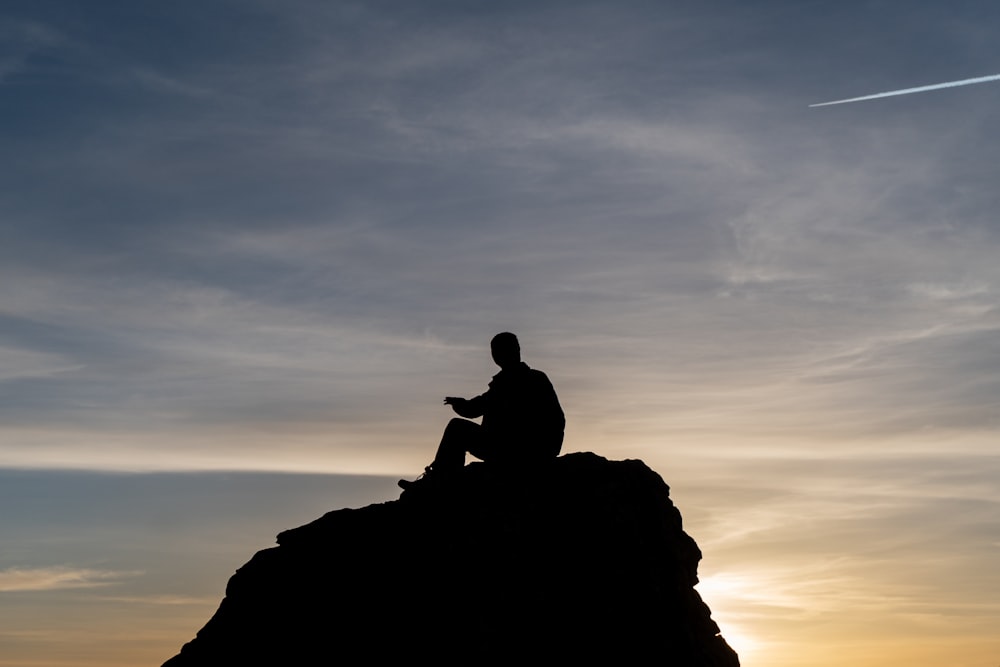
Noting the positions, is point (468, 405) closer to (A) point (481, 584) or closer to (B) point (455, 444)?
(B) point (455, 444)

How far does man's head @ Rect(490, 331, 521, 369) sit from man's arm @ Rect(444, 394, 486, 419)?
820mm

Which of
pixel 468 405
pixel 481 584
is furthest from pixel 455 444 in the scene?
pixel 481 584

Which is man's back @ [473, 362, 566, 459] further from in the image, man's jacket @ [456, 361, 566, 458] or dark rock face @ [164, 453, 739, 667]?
dark rock face @ [164, 453, 739, 667]

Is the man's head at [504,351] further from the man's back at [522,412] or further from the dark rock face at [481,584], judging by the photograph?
the dark rock face at [481,584]

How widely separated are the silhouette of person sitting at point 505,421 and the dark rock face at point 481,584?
391 mm

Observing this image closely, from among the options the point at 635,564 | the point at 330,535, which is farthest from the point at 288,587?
the point at 635,564

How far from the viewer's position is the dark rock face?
69.6 feet

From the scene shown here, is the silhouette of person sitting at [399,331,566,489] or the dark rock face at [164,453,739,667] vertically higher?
the silhouette of person sitting at [399,331,566,489]

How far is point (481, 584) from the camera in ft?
69.7

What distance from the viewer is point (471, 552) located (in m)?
21.5

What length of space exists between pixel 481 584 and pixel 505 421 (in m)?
3.56

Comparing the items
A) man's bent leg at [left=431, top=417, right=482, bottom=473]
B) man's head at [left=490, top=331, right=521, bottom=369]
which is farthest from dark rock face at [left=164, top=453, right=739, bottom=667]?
man's head at [left=490, top=331, right=521, bottom=369]

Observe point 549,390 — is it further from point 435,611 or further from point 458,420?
point 435,611

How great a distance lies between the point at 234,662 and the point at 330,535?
311cm
